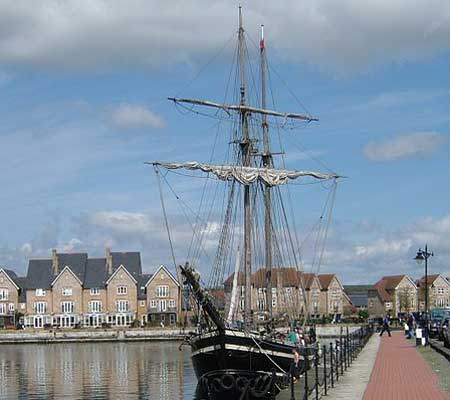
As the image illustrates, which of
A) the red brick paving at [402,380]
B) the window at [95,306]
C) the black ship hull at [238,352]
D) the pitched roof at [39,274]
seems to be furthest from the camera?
the pitched roof at [39,274]

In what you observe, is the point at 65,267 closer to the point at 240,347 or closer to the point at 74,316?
the point at 74,316

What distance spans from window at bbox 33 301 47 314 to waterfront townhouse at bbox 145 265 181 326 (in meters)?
14.6

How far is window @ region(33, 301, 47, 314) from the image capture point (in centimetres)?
12988

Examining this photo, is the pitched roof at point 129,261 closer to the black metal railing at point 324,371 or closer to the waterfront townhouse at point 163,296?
the waterfront townhouse at point 163,296

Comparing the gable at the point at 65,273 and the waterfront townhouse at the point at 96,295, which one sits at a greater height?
the gable at the point at 65,273

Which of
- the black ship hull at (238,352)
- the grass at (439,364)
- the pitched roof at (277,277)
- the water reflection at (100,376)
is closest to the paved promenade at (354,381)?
the grass at (439,364)

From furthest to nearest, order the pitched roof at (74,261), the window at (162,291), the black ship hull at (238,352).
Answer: the pitched roof at (74,261), the window at (162,291), the black ship hull at (238,352)

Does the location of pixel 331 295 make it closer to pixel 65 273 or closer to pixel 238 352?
pixel 65 273

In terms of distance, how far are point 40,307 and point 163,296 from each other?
17.4m

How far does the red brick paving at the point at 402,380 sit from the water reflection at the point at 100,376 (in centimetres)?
904

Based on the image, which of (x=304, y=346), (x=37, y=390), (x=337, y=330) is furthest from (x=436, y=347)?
(x=337, y=330)

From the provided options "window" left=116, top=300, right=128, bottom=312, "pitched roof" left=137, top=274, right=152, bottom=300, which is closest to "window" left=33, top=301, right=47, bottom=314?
"window" left=116, top=300, right=128, bottom=312

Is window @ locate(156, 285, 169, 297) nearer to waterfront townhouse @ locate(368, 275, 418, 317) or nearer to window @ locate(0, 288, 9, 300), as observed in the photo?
window @ locate(0, 288, 9, 300)

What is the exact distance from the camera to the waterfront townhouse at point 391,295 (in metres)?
171
